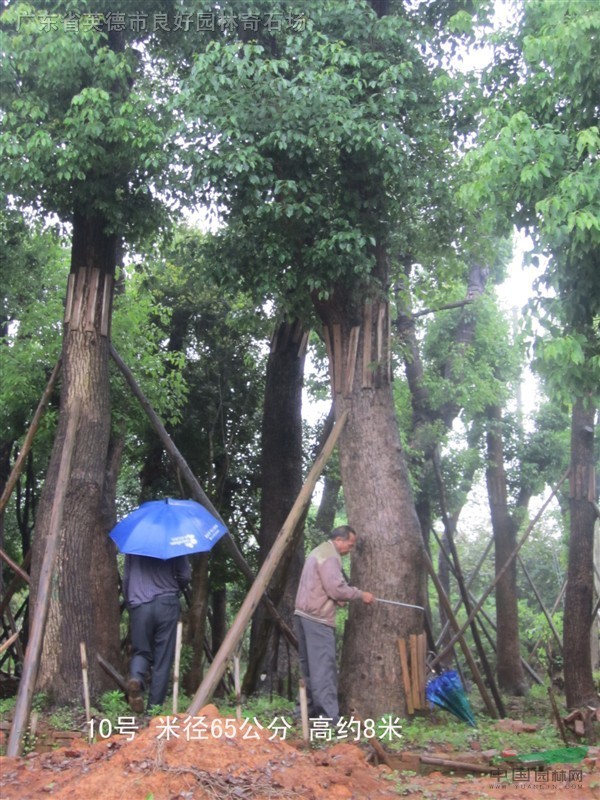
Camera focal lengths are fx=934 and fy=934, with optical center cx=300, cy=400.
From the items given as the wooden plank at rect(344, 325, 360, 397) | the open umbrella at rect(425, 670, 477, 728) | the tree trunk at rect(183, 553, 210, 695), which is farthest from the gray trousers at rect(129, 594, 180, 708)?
the tree trunk at rect(183, 553, 210, 695)

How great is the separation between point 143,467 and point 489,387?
7190 millimetres

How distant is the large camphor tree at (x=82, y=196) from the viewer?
29.7 feet

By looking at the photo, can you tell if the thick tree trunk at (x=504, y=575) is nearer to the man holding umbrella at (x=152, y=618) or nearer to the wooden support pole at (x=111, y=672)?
the wooden support pole at (x=111, y=672)

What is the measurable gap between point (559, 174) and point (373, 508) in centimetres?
352

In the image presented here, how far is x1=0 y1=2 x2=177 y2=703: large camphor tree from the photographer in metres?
9.05

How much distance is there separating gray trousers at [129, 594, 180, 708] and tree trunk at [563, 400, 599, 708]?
5679mm

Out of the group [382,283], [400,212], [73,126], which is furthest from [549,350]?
[73,126]

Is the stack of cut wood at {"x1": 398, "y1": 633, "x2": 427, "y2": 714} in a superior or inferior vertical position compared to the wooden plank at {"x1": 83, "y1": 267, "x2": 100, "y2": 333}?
inferior

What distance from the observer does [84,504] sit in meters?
9.36

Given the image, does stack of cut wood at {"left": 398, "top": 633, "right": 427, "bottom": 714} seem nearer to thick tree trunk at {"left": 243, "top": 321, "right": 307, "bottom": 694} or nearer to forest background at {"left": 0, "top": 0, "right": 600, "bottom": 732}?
forest background at {"left": 0, "top": 0, "right": 600, "bottom": 732}

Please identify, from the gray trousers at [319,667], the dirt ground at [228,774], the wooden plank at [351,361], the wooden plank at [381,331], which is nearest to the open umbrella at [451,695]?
the gray trousers at [319,667]

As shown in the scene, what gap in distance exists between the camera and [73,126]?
9.35 m

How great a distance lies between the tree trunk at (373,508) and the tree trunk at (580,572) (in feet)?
11.4

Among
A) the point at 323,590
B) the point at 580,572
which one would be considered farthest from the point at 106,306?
the point at 580,572
